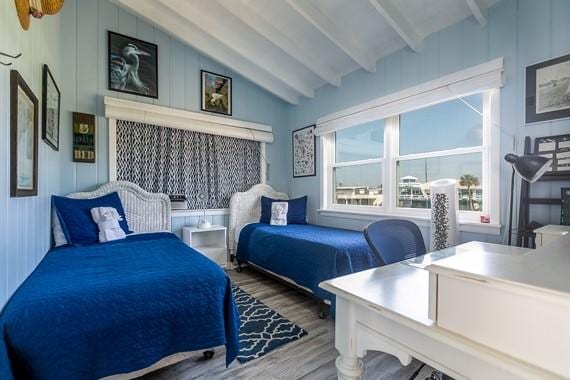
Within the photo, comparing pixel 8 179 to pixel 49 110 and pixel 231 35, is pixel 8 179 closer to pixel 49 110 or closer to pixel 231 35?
pixel 49 110

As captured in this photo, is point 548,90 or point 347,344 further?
point 548,90

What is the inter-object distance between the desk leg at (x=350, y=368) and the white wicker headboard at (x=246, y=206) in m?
2.92

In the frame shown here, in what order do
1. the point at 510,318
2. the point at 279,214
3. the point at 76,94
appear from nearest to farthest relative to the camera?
the point at 510,318
the point at 76,94
the point at 279,214

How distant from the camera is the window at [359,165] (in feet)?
10.6

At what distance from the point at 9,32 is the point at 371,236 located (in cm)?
205

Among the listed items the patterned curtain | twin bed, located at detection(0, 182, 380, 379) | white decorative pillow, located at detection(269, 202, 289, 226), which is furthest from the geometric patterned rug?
the patterned curtain

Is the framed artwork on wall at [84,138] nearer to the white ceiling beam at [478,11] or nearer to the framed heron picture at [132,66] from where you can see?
the framed heron picture at [132,66]

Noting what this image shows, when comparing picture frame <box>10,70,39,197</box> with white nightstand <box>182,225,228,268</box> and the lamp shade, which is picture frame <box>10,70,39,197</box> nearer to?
white nightstand <box>182,225,228,268</box>

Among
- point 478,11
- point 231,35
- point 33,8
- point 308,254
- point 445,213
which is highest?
point 231,35

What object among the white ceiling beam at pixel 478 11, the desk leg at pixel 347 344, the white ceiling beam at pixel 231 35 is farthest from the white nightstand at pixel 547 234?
the white ceiling beam at pixel 231 35

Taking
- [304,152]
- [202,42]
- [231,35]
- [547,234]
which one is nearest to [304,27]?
[231,35]

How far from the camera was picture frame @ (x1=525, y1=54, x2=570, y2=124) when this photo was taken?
1.83 m

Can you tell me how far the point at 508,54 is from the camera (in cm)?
208

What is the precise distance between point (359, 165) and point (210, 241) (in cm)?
228
